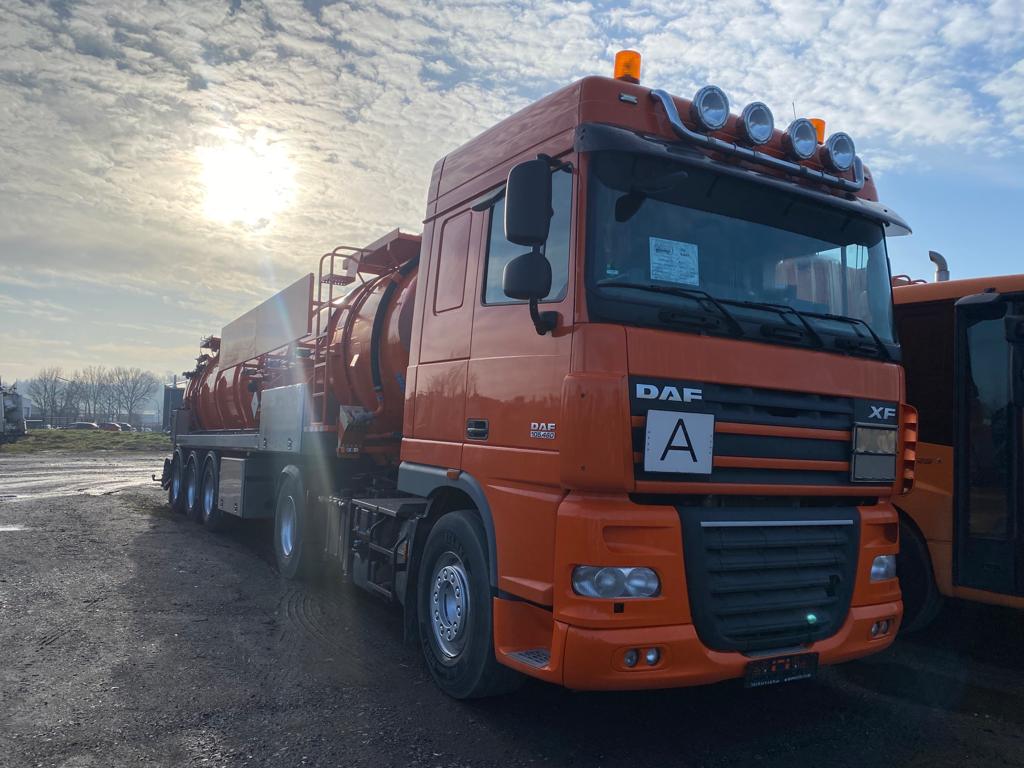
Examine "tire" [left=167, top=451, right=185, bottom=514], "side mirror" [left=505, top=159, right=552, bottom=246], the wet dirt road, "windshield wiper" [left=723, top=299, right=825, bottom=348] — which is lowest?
the wet dirt road

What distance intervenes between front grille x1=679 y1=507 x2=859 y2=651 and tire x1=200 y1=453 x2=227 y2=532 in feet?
30.8

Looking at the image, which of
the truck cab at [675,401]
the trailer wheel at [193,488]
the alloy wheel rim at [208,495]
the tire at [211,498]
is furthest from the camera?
the trailer wheel at [193,488]

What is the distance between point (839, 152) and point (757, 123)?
2.28 feet

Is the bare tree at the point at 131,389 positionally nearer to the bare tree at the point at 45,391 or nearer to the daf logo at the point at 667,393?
the bare tree at the point at 45,391

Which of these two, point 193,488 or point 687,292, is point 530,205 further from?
point 193,488

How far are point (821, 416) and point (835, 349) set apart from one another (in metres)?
0.39

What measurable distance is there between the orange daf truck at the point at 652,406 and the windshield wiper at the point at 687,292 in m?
0.01

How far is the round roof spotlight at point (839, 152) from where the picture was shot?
15.8 ft

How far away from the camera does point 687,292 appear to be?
4098mm

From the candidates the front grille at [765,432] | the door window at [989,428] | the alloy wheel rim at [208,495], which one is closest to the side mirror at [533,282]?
the front grille at [765,432]

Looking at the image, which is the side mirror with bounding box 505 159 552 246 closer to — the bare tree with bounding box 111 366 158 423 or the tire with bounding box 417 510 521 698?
the tire with bounding box 417 510 521 698

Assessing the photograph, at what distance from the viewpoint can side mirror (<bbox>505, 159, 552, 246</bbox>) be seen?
4008mm

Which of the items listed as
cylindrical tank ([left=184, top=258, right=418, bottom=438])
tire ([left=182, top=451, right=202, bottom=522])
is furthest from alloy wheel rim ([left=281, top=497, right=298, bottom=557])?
tire ([left=182, top=451, right=202, bottom=522])

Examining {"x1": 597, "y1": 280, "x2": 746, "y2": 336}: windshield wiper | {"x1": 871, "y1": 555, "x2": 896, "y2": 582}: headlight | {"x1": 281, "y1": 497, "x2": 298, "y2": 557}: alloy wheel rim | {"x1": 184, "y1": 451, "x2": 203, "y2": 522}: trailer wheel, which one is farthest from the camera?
{"x1": 184, "y1": 451, "x2": 203, "y2": 522}: trailer wheel
